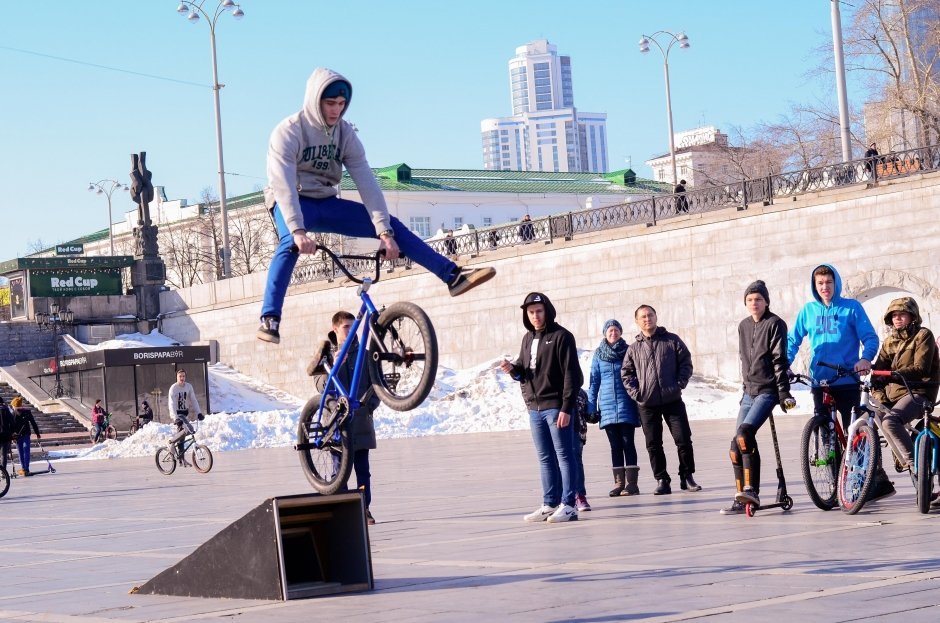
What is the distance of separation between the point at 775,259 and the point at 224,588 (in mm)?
31435

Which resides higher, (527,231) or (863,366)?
Result: (527,231)

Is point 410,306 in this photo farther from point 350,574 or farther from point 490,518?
point 490,518

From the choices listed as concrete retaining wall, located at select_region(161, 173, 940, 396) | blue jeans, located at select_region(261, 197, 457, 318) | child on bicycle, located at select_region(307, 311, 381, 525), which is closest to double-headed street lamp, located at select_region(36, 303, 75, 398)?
concrete retaining wall, located at select_region(161, 173, 940, 396)

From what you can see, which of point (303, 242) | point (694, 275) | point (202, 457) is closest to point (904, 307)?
point (303, 242)

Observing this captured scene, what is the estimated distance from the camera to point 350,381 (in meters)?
8.91

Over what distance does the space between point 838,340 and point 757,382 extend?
0.82 m

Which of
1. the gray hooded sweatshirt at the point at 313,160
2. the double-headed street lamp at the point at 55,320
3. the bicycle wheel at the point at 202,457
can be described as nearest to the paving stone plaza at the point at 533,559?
the gray hooded sweatshirt at the point at 313,160

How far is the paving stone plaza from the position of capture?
7242mm

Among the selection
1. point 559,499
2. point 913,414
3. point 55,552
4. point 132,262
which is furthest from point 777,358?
point 132,262

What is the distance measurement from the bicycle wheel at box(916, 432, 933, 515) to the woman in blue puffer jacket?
404 cm

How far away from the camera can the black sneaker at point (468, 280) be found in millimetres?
8219

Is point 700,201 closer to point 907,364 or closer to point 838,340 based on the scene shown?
point 838,340

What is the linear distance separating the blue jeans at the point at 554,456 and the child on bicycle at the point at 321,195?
426cm

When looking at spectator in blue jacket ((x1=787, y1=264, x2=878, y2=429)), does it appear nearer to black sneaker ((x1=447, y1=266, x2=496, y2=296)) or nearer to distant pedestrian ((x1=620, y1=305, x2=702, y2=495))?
distant pedestrian ((x1=620, y1=305, x2=702, y2=495))
